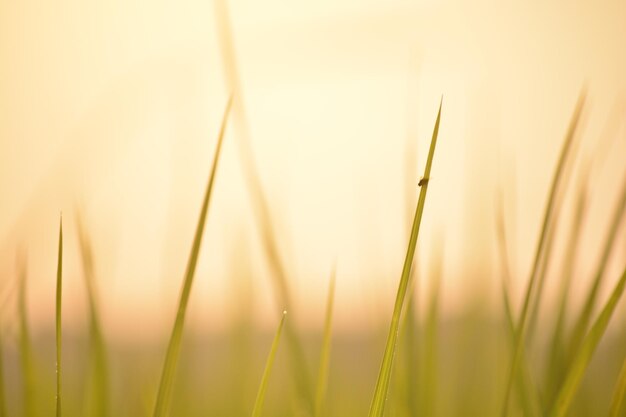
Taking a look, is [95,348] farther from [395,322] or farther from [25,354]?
[395,322]

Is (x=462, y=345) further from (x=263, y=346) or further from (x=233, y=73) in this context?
(x=263, y=346)

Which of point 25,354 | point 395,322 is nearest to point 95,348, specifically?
point 25,354

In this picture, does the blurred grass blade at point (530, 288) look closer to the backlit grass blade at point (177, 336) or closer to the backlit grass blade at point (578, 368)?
the backlit grass blade at point (578, 368)

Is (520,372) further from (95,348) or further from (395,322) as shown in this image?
(95,348)

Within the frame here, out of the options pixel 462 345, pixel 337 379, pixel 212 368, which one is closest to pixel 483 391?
pixel 462 345

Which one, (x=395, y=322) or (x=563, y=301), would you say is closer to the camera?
(x=395, y=322)

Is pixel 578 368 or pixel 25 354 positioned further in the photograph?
pixel 25 354

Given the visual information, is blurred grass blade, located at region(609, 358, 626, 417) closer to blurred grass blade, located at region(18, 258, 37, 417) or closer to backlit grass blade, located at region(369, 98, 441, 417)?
backlit grass blade, located at region(369, 98, 441, 417)
